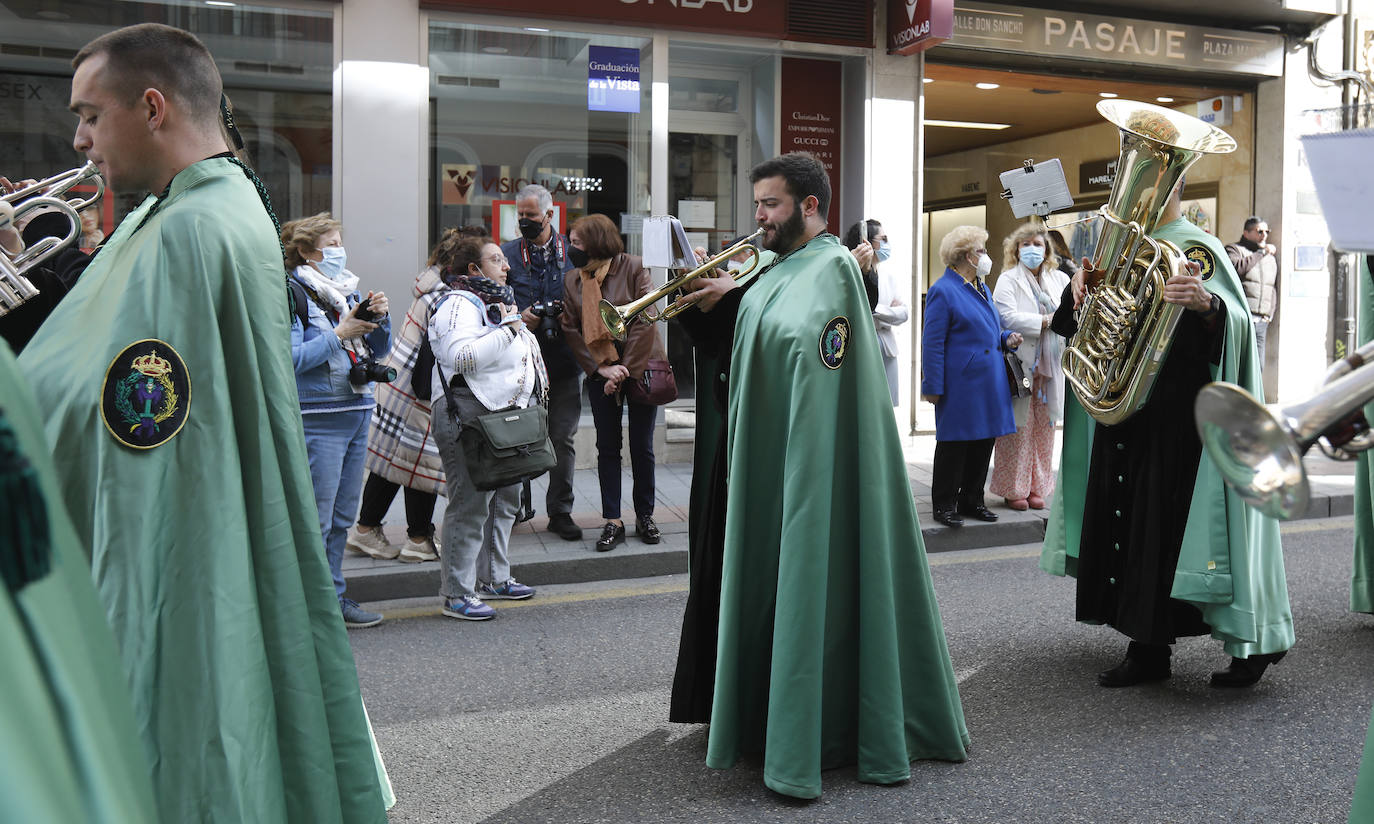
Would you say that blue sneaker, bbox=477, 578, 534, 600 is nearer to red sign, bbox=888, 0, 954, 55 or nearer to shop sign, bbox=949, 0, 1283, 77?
red sign, bbox=888, 0, 954, 55

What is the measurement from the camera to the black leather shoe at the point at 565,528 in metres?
7.55

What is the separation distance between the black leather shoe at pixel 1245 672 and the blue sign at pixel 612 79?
739cm

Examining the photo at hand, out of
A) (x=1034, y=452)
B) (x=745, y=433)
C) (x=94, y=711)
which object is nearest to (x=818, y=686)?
(x=745, y=433)

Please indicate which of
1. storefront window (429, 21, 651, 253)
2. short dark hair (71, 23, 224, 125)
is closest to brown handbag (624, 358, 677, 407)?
storefront window (429, 21, 651, 253)

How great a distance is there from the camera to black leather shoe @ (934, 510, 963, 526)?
25.9 feet

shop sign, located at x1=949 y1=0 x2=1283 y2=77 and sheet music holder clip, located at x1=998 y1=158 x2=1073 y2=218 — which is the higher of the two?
shop sign, located at x1=949 y1=0 x2=1283 y2=77

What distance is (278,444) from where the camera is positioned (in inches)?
101

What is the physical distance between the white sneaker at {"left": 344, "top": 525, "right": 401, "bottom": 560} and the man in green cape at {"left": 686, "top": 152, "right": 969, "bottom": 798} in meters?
3.60

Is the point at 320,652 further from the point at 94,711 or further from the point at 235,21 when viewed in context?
the point at 235,21

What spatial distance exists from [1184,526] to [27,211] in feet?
13.4

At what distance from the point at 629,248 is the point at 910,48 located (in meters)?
3.05

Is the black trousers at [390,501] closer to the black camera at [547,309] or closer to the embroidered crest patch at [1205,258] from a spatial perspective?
the black camera at [547,309]

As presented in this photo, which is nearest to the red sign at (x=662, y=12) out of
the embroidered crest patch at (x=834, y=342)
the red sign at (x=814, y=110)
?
the red sign at (x=814, y=110)

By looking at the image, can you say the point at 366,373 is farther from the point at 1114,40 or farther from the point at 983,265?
the point at 1114,40
